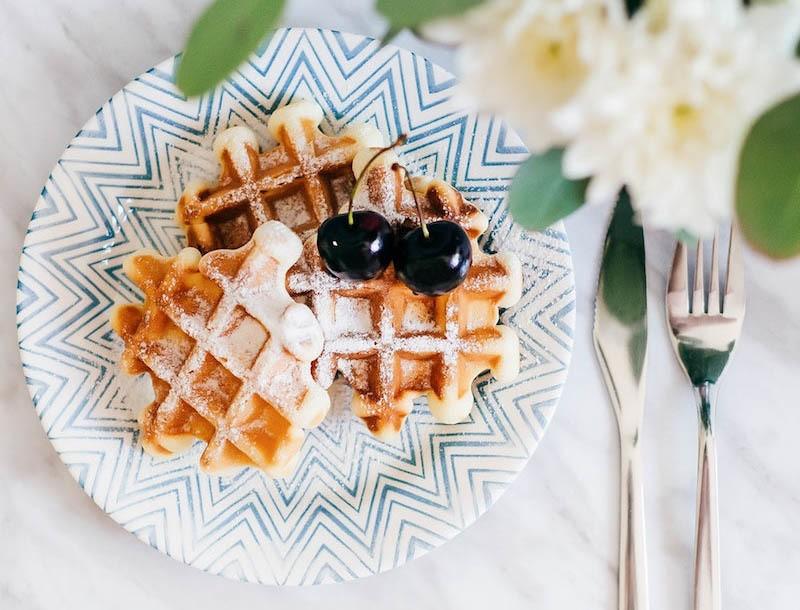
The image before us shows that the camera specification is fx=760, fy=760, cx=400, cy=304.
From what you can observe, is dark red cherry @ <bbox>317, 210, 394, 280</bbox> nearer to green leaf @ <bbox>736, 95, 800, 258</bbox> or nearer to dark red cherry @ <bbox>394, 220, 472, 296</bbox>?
dark red cherry @ <bbox>394, 220, 472, 296</bbox>

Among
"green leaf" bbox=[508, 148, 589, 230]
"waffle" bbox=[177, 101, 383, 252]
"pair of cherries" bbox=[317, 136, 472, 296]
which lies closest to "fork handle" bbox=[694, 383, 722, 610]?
"pair of cherries" bbox=[317, 136, 472, 296]

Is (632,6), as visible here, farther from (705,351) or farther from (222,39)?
(705,351)

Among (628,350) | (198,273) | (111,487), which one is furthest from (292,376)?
(628,350)

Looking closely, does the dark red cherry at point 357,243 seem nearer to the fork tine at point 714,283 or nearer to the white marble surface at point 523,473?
the white marble surface at point 523,473

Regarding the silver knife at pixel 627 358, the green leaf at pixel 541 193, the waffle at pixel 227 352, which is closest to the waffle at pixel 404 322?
the waffle at pixel 227 352

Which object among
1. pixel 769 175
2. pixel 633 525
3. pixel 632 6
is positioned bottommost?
pixel 633 525

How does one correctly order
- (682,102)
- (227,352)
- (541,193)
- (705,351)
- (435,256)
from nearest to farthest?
(682,102), (541,193), (435,256), (227,352), (705,351)

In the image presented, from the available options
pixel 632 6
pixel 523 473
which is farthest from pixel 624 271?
pixel 632 6
